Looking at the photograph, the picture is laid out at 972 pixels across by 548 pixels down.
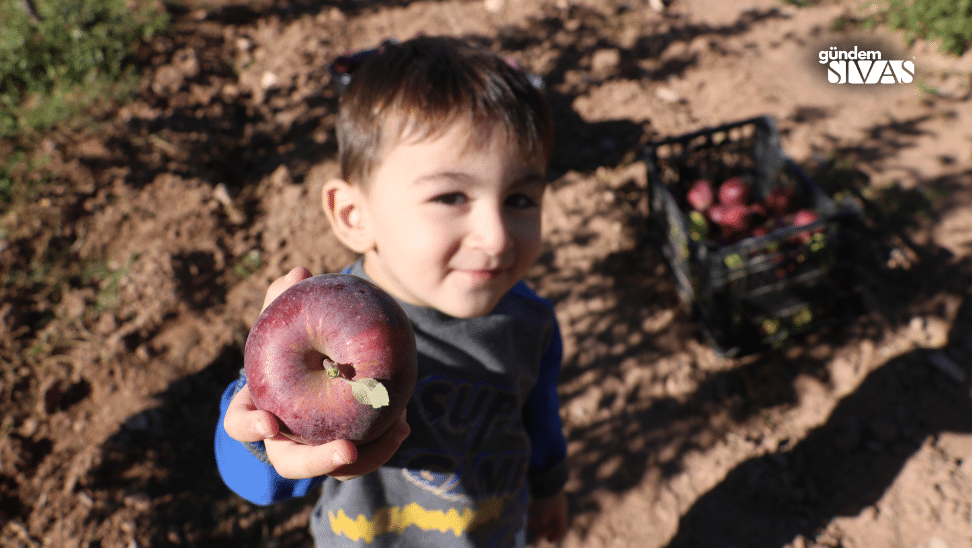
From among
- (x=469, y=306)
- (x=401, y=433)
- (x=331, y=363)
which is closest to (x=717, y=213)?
(x=469, y=306)

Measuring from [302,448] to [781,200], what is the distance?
119 inches

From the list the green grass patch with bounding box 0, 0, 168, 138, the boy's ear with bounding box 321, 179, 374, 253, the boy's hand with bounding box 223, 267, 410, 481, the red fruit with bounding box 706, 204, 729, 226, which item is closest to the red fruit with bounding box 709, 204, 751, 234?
the red fruit with bounding box 706, 204, 729, 226

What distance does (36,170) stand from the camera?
12.4ft

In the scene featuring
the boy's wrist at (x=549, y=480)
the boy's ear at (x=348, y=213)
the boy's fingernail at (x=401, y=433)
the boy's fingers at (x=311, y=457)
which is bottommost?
the boy's wrist at (x=549, y=480)

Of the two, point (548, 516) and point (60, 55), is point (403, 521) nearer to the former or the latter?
point (548, 516)

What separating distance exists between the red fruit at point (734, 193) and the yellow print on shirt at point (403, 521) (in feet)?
8.19

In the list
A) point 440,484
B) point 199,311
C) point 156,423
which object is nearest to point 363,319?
point 440,484

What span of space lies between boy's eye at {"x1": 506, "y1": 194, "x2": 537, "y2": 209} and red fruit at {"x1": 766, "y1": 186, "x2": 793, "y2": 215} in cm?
241

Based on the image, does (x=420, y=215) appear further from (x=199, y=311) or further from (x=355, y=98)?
(x=199, y=311)

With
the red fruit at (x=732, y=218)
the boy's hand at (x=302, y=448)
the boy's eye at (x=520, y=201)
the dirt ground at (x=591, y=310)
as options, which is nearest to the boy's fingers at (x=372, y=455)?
the boy's hand at (x=302, y=448)

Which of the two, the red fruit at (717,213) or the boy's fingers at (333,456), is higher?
the boy's fingers at (333,456)

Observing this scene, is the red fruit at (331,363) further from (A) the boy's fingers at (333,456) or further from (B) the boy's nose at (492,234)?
(B) the boy's nose at (492,234)

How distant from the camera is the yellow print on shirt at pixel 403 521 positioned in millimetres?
1456

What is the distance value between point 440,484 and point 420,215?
2.21ft
